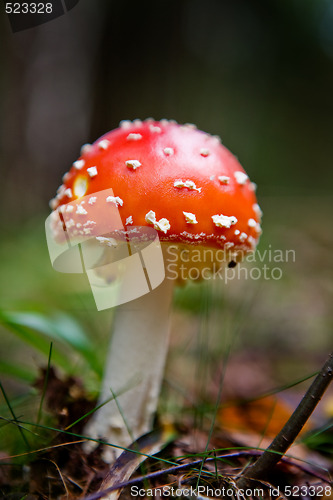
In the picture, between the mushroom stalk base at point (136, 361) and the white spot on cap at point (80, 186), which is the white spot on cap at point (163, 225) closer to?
the white spot on cap at point (80, 186)

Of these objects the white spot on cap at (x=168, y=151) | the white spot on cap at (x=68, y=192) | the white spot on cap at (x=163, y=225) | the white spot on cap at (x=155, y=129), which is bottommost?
the white spot on cap at (x=163, y=225)

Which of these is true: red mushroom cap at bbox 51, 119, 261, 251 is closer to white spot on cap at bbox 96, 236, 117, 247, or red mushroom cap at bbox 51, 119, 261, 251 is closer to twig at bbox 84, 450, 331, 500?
white spot on cap at bbox 96, 236, 117, 247

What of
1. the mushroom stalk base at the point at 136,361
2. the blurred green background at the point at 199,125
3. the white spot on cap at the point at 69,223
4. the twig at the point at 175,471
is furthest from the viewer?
the blurred green background at the point at 199,125

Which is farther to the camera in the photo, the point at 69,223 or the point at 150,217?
the point at 69,223

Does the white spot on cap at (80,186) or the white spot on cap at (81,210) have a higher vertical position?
the white spot on cap at (80,186)

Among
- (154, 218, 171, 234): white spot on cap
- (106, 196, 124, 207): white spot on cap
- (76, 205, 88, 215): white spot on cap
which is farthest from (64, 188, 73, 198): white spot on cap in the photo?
(154, 218, 171, 234): white spot on cap

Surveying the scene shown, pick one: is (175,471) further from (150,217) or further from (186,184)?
(186,184)

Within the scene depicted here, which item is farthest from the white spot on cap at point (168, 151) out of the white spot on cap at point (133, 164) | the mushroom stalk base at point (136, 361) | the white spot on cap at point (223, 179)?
the mushroom stalk base at point (136, 361)

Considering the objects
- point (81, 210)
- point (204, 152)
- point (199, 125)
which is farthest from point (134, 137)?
point (199, 125)

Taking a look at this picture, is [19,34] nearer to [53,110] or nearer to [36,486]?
[53,110]
